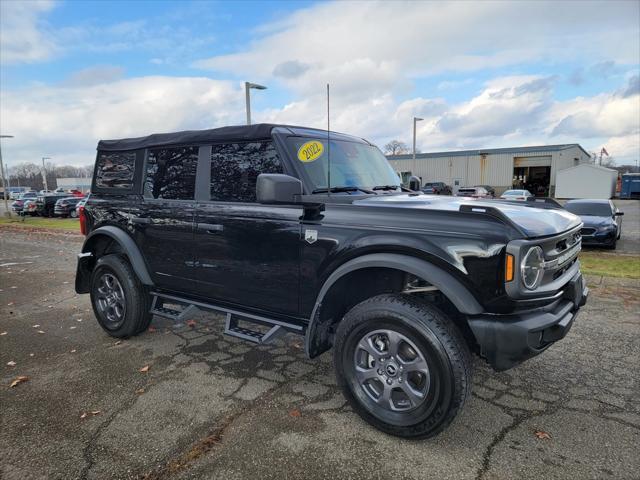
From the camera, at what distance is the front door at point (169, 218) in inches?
156

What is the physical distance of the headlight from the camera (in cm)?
250

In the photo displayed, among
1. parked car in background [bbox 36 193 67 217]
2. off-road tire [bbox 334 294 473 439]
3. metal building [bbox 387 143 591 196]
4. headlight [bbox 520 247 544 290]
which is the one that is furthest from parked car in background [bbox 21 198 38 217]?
metal building [bbox 387 143 591 196]

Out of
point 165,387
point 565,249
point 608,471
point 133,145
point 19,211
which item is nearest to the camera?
point 608,471

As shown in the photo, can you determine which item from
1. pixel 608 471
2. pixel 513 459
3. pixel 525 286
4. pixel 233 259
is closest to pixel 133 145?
pixel 233 259

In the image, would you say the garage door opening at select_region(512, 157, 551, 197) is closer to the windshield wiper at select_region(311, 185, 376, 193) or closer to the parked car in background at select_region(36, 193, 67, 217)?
the parked car in background at select_region(36, 193, 67, 217)

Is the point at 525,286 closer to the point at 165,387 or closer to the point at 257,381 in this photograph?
the point at 257,381

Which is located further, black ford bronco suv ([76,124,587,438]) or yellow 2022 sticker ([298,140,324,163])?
yellow 2022 sticker ([298,140,324,163])

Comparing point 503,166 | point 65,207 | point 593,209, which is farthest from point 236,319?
point 503,166

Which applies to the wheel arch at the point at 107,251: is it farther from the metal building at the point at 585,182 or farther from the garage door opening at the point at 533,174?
the garage door opening at the point at 533,174

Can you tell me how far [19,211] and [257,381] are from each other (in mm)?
35109

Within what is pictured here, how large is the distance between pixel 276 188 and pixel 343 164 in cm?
106

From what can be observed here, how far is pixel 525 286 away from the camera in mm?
2500

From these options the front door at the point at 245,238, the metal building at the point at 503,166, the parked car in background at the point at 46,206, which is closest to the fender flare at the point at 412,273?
the front door at the point at 245,238

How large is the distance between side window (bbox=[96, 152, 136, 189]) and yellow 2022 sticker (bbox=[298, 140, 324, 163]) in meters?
2.05
